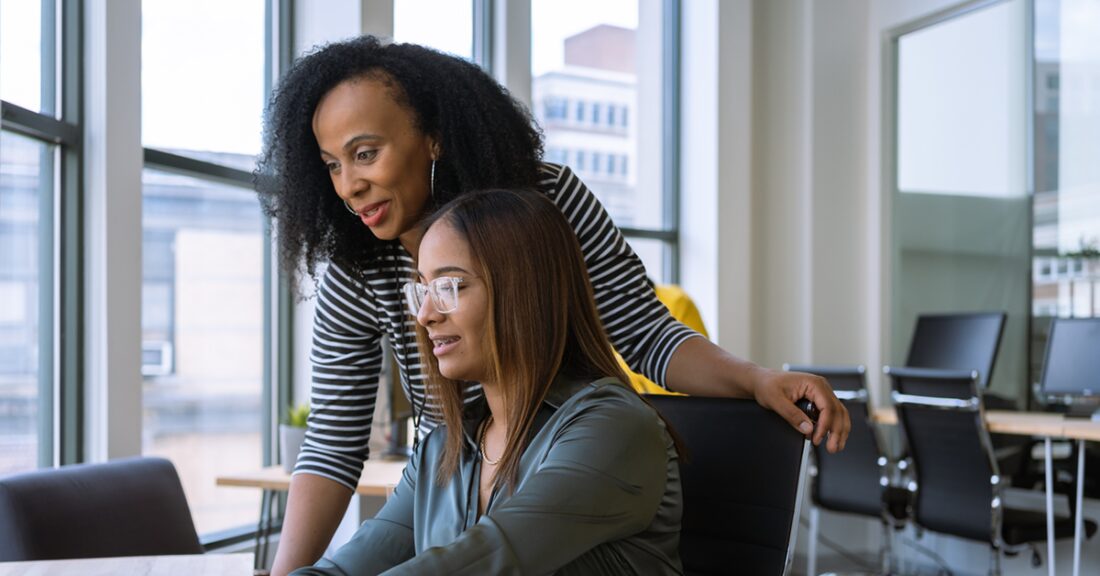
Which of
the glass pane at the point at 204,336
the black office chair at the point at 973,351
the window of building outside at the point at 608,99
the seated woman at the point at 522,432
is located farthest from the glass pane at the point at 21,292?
the black office chair at the point at 973,351

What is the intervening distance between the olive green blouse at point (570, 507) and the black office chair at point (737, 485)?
10 centimetres

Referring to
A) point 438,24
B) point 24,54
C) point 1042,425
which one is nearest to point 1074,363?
point 1042,425

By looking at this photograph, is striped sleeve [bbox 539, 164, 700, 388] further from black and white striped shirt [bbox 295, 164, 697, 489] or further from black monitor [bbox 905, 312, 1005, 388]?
black monitor [bbox 905, 312, 1005, 388]

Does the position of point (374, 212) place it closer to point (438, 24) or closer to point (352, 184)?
point (352, 184)

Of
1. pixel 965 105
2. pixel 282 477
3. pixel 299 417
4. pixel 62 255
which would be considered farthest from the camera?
pixel 965 105

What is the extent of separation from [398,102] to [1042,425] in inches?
134

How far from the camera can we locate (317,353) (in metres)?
1.72

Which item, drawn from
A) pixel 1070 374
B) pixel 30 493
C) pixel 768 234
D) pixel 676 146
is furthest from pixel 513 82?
pixel 30 493

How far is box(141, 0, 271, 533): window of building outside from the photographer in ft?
11.6

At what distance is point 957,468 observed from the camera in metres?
4.10

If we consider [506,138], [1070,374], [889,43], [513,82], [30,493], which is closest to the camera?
[506,138]

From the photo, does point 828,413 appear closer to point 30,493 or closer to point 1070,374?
point 30,493

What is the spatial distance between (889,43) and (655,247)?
5.20 feet

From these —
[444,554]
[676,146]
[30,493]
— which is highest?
[676,146]
